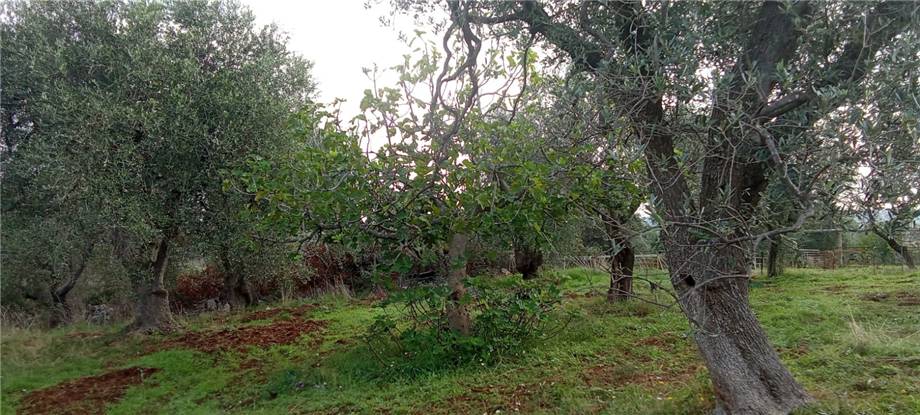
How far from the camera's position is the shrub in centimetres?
641

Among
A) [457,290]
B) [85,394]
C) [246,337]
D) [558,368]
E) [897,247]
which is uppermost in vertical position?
[897,247]

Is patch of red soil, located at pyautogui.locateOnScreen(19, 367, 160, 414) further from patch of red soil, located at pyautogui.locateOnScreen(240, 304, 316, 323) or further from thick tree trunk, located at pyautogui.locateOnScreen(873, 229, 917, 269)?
thick tree trunk, located at pyautogui.locateOnScreen(873, 229, 917, 269)

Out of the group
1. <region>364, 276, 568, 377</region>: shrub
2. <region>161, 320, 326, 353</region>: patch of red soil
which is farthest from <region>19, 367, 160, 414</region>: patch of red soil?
<region>364, 276, 568, 377</region>: shrub

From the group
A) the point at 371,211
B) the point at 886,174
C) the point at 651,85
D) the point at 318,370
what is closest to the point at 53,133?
the point at 318,370

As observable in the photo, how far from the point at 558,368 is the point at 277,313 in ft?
26.8

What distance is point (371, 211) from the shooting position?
463 centimetres

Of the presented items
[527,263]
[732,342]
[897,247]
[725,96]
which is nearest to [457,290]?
[732,342]

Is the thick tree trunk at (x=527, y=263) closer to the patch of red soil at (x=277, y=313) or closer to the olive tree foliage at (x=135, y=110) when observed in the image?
the patch of red soil at (x=277, y=313)

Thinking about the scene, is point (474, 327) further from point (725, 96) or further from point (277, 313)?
point (277, 313)

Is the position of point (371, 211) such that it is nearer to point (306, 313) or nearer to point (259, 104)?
point (259, 104)

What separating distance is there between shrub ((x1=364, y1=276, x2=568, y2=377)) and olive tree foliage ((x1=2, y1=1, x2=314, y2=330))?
398 centimetres

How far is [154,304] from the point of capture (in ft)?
33.5

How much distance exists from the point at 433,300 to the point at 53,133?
6232mm

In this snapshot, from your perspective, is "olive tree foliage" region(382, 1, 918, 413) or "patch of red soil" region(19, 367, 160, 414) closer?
"olive tree foliage" region(382, 1, 918, 413)
